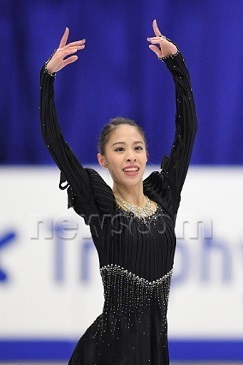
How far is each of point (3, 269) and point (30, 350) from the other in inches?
15.1

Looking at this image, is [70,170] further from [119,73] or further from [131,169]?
[119,73]

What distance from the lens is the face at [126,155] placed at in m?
2.12

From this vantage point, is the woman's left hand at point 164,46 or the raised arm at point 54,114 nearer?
the raised arm at point 54,114

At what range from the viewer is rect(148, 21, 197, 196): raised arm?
2.21 metres

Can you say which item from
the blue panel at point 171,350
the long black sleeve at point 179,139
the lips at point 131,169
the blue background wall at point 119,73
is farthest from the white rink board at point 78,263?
the lips at point 131,169

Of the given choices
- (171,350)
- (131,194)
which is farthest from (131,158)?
(171,350)

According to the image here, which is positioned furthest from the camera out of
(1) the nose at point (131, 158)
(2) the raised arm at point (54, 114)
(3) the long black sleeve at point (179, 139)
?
(3) the long black sleeve at point (179, 139)

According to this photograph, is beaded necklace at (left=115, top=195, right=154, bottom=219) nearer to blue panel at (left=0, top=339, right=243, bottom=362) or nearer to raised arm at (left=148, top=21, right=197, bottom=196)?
raised arm at (left=148, top=21, right=197, bottom=196)

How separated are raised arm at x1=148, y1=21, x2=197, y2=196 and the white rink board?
3.62ft

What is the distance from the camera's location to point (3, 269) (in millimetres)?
3346

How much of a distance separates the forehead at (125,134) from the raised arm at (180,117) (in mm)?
135

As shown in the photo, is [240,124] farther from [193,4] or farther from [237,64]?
[193,4]

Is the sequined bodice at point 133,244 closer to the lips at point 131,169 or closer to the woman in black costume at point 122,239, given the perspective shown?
the woman in black costume at point 122,239

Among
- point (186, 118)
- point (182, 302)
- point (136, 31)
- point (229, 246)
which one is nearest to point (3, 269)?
point (182, 302)
